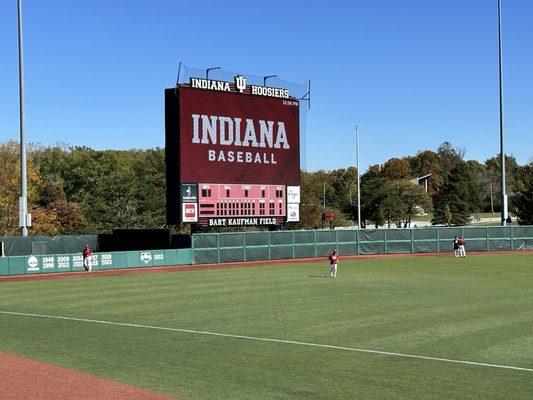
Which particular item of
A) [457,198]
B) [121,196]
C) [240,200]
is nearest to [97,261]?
[240,200]

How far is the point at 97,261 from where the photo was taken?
40.4 m

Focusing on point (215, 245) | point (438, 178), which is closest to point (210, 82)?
point (215, 245)

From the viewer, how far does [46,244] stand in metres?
46.1

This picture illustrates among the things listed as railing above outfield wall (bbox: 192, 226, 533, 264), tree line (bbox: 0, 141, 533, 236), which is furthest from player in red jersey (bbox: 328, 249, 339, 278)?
tree line (bbox: 0, 141, 533, 236)

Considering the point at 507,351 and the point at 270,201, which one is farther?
the point at 270,201

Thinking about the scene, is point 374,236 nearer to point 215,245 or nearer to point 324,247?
point 324,247

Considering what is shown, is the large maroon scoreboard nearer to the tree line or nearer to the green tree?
the tree line

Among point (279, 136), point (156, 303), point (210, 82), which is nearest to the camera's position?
point (156, 303)

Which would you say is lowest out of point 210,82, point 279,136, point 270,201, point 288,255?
point 288,255

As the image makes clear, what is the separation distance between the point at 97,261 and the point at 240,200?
30.2ft

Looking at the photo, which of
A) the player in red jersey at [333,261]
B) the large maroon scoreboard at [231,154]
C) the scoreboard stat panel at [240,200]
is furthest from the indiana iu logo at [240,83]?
the player in red jersey at [333,261]

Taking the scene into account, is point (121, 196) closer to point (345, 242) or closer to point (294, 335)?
point (345, 242)

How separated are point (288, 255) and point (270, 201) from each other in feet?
25.9

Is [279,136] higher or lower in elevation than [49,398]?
higher
